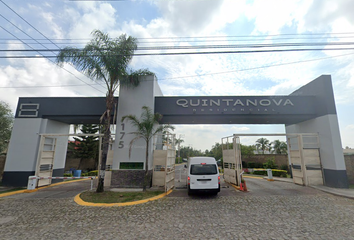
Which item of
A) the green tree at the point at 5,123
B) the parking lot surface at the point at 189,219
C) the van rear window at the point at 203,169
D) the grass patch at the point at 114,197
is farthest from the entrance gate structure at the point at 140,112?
the green tree at the point at 5,123

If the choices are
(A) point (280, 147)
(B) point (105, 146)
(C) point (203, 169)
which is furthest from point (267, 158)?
(B) point (105, 146)

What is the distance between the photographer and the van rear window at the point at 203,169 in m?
8.42

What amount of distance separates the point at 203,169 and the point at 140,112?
18.8ft

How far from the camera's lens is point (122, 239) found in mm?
4332

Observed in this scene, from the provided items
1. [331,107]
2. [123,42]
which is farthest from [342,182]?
[123,42]

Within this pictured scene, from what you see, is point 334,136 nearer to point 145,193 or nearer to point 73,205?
point 145,193

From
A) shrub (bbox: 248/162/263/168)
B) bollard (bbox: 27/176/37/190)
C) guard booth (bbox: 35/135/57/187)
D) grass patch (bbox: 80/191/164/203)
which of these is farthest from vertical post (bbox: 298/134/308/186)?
guard booth (bbox: 35/135/57/187)

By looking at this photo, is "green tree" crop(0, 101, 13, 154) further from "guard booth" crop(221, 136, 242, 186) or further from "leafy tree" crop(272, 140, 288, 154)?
"leafy tree" crop(272, 140, 288, 154)

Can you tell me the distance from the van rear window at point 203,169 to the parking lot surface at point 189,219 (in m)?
1.23

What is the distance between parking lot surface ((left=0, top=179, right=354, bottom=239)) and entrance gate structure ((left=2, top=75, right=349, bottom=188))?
145 inches

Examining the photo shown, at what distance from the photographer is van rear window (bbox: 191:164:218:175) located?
8422mm

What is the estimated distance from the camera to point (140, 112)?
11.5 meters

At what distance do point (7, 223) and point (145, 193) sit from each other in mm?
5254

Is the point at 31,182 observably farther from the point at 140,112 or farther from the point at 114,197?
the point at 140,112
